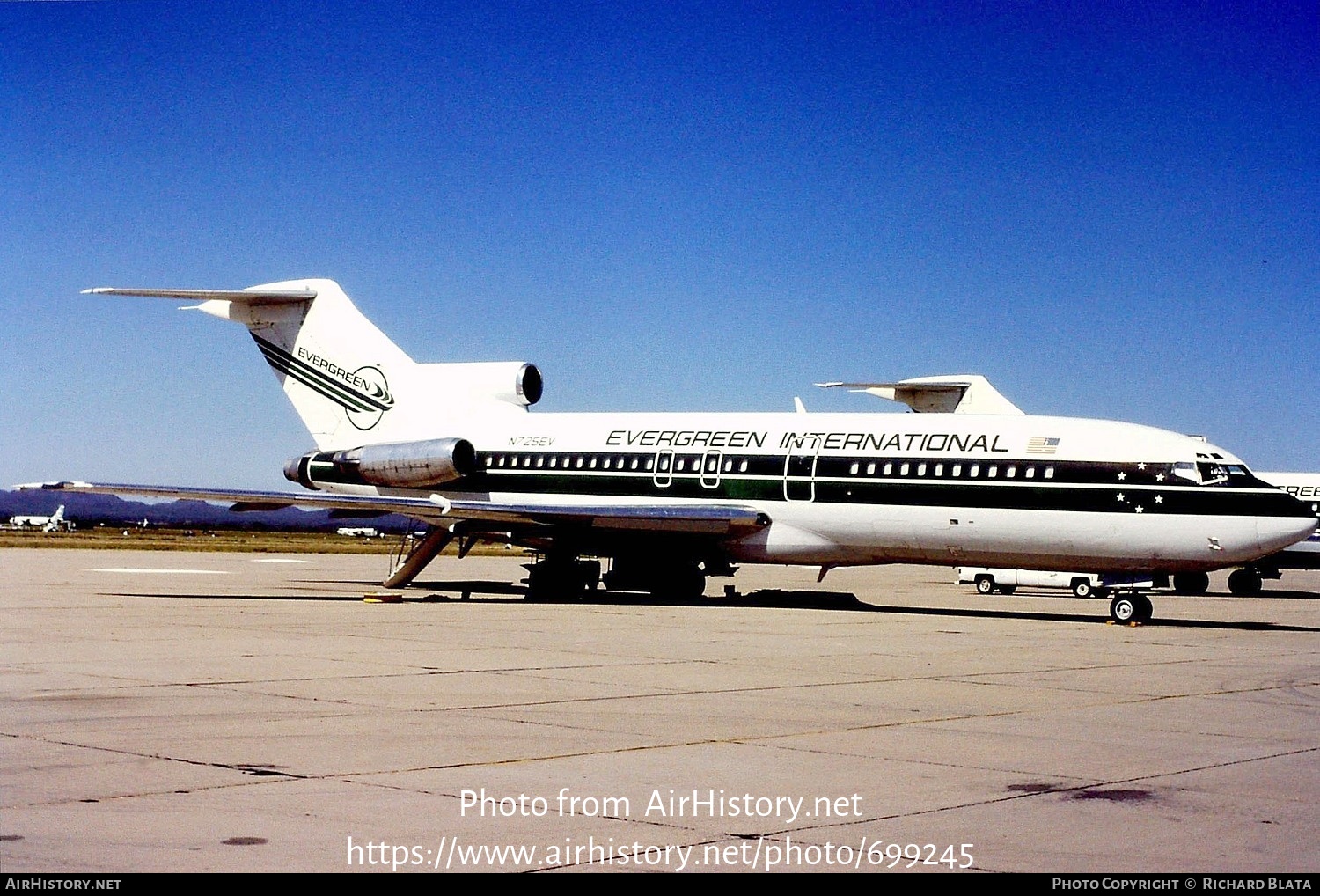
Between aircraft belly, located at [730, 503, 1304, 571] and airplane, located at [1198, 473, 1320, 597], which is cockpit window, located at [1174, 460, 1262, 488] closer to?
aircraft belly, located at [730, 503, 1304, 571]

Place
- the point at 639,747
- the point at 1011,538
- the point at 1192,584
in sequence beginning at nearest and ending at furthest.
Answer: the point at 639,747 → the point at 1011,538 → the point at 1192,584

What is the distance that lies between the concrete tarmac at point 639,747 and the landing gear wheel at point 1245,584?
20.7 m

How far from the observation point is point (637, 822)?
25.0 feet

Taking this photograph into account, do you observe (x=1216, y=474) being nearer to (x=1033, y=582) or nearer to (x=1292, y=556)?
(x=1033, y=582)

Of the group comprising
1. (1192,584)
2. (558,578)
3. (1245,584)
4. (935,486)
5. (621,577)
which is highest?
(935,486)

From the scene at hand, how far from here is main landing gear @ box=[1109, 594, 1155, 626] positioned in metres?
24.9

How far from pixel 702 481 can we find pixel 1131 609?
27.4 feet

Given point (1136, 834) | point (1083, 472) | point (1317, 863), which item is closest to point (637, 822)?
point (1136, 834)

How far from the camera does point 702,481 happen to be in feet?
93.5

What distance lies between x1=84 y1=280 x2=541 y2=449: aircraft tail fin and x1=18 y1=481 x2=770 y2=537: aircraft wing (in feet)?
15.7

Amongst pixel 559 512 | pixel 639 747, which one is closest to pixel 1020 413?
pixel 559 512

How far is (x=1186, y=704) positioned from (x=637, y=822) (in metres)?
7.65

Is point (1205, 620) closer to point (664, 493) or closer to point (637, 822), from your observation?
point (664, 493)

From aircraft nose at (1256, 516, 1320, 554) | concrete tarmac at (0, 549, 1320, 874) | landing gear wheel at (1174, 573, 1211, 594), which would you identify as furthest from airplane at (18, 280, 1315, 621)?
landing gear wheel at (1174, 573, 1211, 594)
